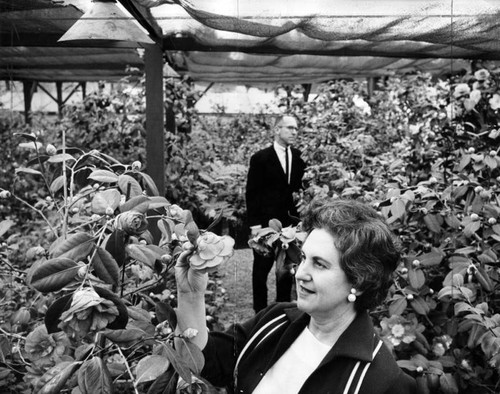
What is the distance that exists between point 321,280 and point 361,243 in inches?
4.5

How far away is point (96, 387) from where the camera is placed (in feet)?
3.40

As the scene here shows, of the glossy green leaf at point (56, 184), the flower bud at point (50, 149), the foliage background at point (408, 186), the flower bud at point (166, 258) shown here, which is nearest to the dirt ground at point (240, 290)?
the foliage background at point (408, 186)

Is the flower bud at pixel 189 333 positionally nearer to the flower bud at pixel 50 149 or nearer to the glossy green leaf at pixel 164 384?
the glossy green leaf at pixel 164 384

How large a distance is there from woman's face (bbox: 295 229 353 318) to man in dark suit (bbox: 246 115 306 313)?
1.38 meters

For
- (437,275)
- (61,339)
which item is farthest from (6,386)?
(437,275)

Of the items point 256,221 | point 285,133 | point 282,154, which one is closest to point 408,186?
point 256,221

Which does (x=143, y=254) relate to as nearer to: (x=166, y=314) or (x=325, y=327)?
(x=166, y=314)

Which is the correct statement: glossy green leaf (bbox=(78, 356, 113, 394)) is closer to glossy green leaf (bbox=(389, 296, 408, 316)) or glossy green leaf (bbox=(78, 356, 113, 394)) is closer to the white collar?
glossy green leaf (bbox=(389, 296, 408, 316))

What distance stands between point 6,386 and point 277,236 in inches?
35.3

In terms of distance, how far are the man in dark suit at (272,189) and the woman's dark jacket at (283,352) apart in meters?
1.26

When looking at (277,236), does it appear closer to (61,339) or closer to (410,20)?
(61,339)

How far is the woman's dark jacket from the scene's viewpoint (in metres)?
1.28

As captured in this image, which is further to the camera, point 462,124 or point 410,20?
point 462,124

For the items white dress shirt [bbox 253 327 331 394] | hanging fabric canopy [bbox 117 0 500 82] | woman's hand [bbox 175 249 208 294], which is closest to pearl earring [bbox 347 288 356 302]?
white dress shirt [bbox 253 327 331 394]
